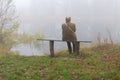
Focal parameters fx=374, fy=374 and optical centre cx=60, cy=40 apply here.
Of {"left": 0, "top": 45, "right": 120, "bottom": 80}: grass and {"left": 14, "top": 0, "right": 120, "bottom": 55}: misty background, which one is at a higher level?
{"left": 14, "top": 0, "right": 120, "bottom": 55}: misty background

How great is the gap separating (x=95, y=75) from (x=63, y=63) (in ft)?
9.06

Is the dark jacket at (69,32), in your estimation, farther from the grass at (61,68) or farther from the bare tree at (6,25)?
the bare tree at (6,25)

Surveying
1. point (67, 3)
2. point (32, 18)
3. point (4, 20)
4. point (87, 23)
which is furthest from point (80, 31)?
point (67, 3)

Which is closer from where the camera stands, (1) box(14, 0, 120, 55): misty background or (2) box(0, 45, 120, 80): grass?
(2) box(0, 45, 120, 80): grass

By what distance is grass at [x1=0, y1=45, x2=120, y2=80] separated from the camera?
13773mm

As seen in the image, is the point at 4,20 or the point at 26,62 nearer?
the point at 26,62

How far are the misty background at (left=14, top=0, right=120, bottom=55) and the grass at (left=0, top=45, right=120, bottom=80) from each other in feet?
30.0

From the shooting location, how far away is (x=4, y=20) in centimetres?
3656

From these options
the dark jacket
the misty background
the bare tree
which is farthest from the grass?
the bare tree

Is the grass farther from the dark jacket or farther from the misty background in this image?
the misty background

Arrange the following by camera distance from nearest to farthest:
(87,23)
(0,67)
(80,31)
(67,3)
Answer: (0,67) < (80,31) < (87,23) < (67,3)

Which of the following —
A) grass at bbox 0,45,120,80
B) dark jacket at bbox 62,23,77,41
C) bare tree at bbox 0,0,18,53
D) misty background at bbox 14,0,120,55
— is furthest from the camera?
misty background at bbox 14,0,120,55

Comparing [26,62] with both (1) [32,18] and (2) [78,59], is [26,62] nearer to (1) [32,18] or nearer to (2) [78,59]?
(2) [78,59]

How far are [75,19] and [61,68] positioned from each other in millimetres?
47927
